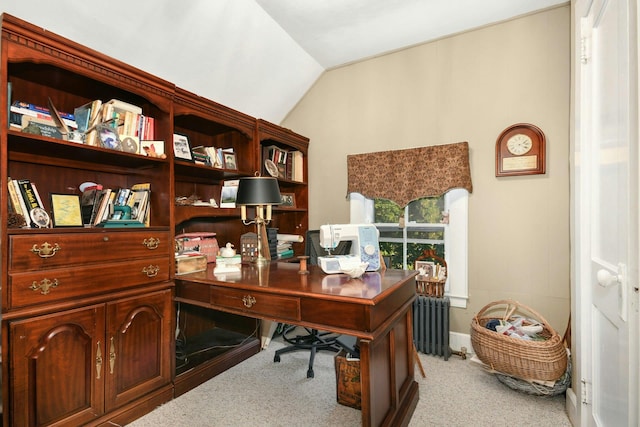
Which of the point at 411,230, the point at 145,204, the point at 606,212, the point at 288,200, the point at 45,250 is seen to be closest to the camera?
the point at 606,212

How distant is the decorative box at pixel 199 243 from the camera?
93.6 inches

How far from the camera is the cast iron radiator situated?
261 cm

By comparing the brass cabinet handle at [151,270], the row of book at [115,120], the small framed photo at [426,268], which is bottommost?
the small framed photo at [426,268]

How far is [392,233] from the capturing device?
10.1 ft

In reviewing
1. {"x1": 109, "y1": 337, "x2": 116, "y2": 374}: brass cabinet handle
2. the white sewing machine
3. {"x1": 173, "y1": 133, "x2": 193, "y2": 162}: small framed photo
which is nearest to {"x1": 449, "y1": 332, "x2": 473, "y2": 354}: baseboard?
the white sewing machine

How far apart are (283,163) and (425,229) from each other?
60.1 inches

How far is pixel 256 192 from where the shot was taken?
2139 millimetres

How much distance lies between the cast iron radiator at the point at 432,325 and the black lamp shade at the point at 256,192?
1.56m

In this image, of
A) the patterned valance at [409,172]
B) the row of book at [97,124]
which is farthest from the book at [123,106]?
the patterned valance at [409,172]

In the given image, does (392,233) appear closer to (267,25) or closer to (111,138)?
(267,25)

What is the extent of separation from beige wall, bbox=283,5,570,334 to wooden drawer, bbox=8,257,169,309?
190cm

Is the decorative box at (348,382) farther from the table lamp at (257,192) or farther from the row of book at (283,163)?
the row of book at (283,163)

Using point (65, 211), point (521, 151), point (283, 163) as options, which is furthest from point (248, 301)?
point (521, 151)

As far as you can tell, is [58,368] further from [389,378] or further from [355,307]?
[389,378]
